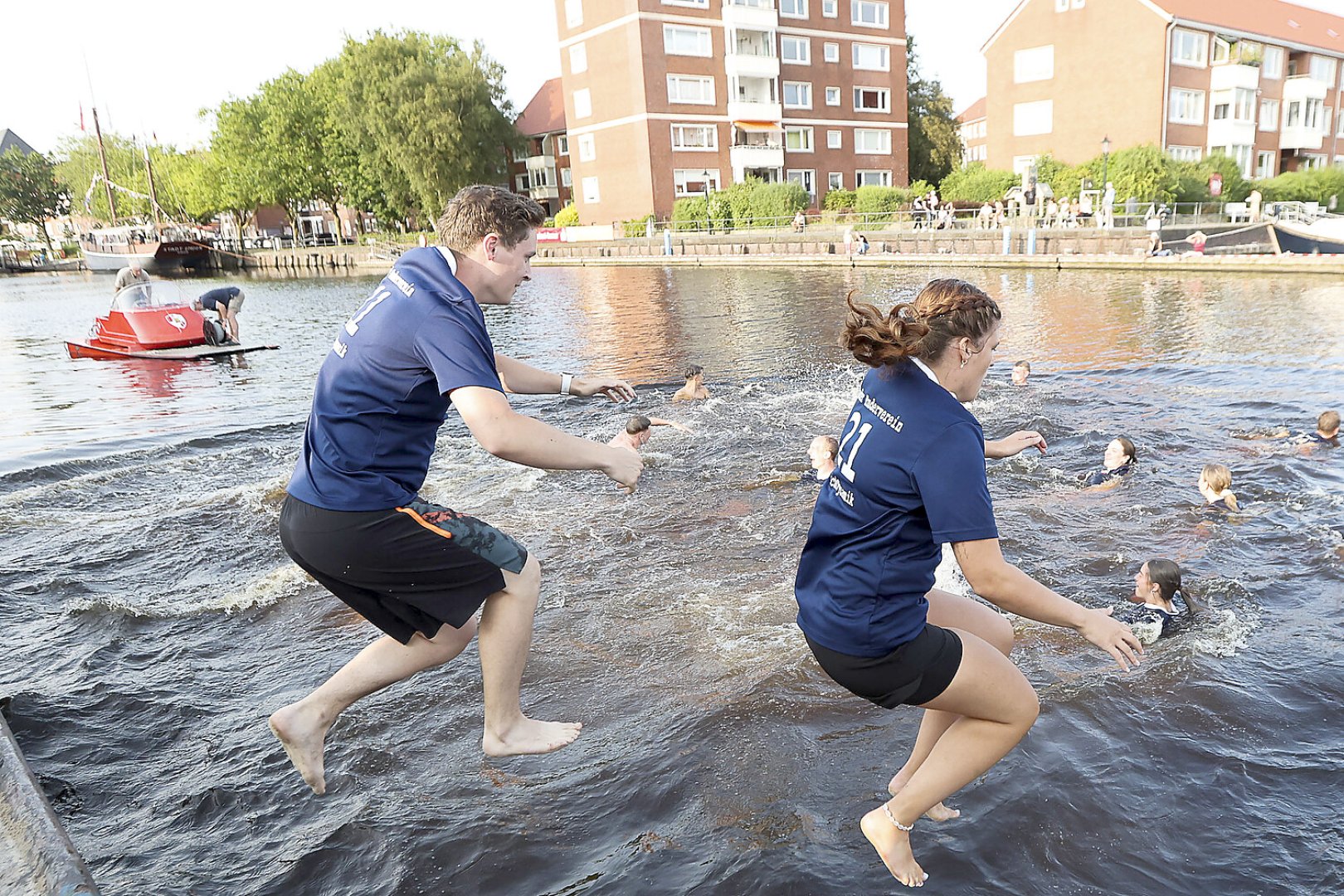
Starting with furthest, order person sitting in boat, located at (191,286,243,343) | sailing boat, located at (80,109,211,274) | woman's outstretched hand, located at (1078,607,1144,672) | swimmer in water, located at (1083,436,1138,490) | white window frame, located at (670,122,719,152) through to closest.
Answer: sailing boat, located at (80,109,211,274) → white window frame, located at (670,122,719,152) → person sitting in boat, located at (191,286,243,343) → swimmer in water, located at (1083,436,1138,490) → woman's outstretched hand, located at (1078,607,1144,672)

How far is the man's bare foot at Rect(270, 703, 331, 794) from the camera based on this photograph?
12.3 ft

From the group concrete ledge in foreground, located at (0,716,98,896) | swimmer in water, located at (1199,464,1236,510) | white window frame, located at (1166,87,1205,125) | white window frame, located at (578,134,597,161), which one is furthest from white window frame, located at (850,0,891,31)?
concrete ledge in foreground, located at (0,716,98,896)

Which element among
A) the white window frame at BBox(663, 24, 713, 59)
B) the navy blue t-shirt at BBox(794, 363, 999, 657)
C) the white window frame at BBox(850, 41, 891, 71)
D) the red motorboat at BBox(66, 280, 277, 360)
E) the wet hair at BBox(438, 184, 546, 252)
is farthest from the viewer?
the white window frame at BBox(850, 41, 891, 71)

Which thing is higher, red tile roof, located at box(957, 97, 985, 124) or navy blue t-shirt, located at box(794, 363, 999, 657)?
red tile roof, located at box(957, 97, 985, 124)

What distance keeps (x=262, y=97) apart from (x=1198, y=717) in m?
83.8

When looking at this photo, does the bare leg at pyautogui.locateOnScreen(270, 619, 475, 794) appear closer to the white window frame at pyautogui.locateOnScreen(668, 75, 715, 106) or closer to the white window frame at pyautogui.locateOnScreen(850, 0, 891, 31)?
the white window frame at pyautogui.locateOnScreen(668, 75, 715, 106)

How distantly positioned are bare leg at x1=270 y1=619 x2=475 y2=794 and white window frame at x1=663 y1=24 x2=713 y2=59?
56.9 m

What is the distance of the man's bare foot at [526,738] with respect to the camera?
392 cm

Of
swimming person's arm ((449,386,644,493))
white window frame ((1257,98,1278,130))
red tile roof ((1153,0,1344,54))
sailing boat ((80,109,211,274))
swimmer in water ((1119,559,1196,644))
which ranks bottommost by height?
swimmer in water ((1119,559,1196,644))

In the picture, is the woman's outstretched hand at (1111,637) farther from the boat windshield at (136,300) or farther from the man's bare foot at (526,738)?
the boat windshield at (136,300)

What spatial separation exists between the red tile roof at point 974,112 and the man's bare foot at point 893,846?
102028 millimetres

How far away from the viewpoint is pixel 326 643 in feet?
19.2

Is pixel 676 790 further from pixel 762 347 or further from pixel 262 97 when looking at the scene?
pixel 262 97

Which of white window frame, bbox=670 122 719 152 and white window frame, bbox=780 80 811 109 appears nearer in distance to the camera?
white window frame, bbox=670 122 719 152
